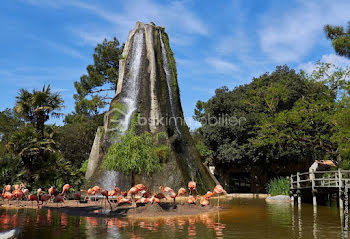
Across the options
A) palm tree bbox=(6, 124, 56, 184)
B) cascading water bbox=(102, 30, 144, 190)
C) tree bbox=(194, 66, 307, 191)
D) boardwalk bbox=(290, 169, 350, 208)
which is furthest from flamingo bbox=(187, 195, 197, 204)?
tree bbox=(194, 66, 307, 191)

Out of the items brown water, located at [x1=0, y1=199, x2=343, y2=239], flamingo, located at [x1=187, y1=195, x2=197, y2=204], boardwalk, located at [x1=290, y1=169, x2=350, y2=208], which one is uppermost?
boardwalk, located at [x1=290, y1=169, x2=350, y2=208]

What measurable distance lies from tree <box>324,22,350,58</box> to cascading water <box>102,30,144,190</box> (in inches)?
519

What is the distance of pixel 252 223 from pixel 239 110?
24.9m

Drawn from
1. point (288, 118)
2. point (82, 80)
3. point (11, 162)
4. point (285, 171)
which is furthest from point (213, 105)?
point (11, 162)

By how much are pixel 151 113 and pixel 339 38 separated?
12623 mm

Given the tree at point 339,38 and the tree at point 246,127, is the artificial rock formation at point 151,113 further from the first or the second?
the tree at point 339,38

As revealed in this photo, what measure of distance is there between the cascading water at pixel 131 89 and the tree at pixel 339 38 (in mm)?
13184

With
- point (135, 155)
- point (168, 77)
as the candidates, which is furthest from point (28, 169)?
point (168, 77)

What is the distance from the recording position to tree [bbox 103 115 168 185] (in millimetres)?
21734

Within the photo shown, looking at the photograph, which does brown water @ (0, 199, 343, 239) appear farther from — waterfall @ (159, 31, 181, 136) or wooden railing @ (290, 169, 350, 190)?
waterfall @ (159, 31, 181, 136)

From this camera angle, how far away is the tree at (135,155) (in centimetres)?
2173

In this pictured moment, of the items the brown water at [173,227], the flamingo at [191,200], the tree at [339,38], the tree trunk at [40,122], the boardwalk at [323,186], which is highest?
the tree at [339,38]

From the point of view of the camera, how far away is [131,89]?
27609 millimetres

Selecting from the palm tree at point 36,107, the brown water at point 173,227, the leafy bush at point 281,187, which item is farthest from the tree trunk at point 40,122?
the leafy bush at point 281,187
